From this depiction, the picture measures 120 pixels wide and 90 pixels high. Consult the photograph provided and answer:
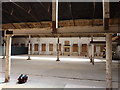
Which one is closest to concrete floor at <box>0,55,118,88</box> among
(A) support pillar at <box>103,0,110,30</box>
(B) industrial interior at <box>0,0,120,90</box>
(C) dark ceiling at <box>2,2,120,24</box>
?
(B) industrial interior at <box>0,0,120,90</box>

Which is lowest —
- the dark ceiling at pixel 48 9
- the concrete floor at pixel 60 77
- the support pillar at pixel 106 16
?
the concrete floor at pixel 60 77

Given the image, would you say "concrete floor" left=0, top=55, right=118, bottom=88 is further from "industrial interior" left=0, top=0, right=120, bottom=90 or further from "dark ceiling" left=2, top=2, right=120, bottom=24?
"dark ceiling" left=2, top=2, right=120, bottom=24

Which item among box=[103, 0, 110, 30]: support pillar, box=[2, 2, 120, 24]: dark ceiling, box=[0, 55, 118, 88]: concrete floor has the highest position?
box=[2, 2, 120, 24]: dark ceiling

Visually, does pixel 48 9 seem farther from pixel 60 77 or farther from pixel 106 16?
pixel 106 16

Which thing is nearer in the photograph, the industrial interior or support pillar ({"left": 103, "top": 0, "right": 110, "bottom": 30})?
support pillar ({"left": 103, "top": 0, "right": 110, "bottom": 30})

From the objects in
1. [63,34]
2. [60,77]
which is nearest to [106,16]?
[63,34]

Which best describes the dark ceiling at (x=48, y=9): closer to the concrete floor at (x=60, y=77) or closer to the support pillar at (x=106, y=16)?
the concrete floor at (x=60, y=77)

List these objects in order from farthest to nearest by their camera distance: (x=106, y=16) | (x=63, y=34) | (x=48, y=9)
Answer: (x=48, y=9) < (x=63, y=34) < (x=106, y=16)

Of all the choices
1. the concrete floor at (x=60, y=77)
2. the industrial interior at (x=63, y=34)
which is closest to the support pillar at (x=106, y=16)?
the industrial interior at (x=63, y=34)

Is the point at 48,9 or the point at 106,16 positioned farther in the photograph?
the point at 48,9

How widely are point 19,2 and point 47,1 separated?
1390mm

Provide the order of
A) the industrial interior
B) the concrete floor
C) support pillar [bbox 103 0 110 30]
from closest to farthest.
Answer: support pillar [bbox 103 0 110 30]
the industrial interior
the concrete floor

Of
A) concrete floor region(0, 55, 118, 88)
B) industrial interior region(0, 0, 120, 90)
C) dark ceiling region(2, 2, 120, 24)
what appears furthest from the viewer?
dark ceiling region(2, 2, 120, 24)

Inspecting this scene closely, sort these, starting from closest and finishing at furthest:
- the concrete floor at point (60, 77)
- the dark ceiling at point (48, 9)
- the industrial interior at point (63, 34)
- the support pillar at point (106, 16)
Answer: the support pillar at point (106, 16)
the industrial interior at point (63, 34)
the concrete floor at point (60, 77)
the dark ceiling at point (48, 9)
